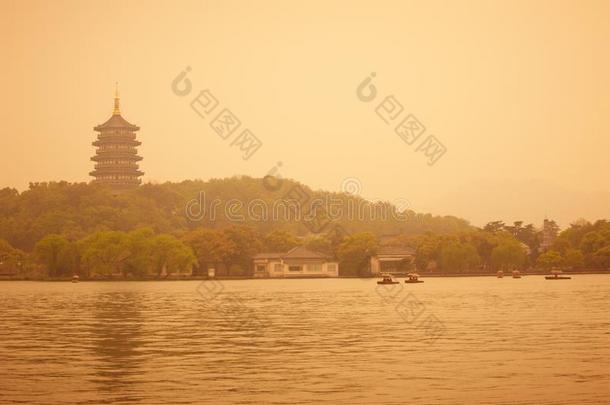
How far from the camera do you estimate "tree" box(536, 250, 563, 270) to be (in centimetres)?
9169

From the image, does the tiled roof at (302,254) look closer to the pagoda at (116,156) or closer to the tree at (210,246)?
the tree at (210,246)

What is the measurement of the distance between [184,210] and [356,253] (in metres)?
34.2

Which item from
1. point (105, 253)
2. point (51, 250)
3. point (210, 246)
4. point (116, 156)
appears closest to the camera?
point (105, 253)

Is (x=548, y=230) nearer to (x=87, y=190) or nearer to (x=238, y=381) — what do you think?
(x=87, y=190)

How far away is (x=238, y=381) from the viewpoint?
16.9m

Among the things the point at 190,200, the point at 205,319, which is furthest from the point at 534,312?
the point at 190,200

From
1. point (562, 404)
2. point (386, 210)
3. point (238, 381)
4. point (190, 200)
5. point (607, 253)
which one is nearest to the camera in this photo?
point (562, 404)

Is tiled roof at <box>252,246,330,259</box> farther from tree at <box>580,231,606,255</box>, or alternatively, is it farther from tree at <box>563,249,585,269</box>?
tree at <box>580,231,606,255</box>

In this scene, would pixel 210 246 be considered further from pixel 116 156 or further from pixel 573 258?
pixel 116 156

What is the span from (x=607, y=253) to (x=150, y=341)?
72.5 metres

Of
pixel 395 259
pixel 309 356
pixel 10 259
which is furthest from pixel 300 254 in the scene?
pixel 309 356

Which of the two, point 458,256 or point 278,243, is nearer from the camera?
point 458,256

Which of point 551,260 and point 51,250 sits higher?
point 51,250

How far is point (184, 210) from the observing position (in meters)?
121
